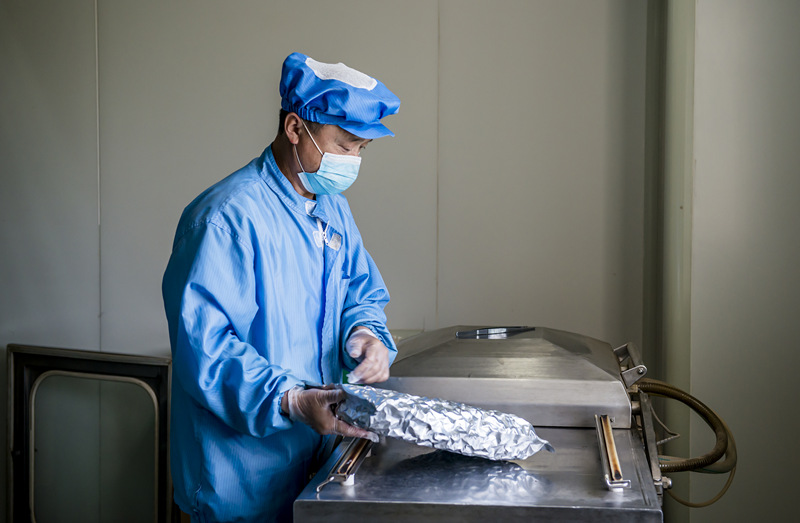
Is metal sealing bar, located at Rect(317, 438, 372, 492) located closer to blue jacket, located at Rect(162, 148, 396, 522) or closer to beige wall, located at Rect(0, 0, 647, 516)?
blue jacket, located at Rect(162, 148, 396, 522)

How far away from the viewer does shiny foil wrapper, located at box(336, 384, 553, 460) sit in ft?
3.25

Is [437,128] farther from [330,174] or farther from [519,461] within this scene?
[519,461]

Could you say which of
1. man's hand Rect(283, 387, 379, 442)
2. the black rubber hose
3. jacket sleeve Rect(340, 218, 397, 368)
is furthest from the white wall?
man's hand Rect(283, 387, 379, 442)

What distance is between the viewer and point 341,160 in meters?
1.21

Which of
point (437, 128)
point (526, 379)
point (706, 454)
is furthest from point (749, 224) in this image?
point (437, 128)

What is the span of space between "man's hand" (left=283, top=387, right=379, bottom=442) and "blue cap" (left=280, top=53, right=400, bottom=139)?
1.46 ft

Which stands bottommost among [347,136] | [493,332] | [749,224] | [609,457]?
[609,457]

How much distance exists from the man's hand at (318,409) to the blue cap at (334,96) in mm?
444

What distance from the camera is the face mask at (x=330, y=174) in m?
1.21

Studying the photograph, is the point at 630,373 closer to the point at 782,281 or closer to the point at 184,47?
the point at 782,281

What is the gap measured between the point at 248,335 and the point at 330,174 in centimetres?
31

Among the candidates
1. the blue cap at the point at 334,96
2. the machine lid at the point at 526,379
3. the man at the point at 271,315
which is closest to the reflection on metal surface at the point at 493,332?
the machine lid at the point at 526,379

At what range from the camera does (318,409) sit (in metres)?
0.99

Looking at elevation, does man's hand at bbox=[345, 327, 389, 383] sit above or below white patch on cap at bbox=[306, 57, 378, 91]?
below
